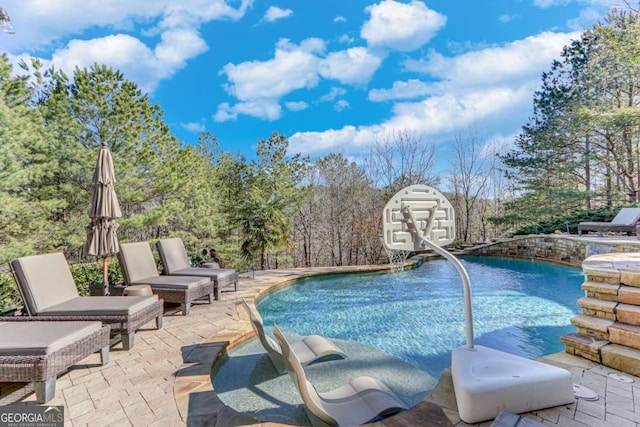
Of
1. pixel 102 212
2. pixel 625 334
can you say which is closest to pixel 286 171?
pixel 102 212

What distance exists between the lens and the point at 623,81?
13.6 metres

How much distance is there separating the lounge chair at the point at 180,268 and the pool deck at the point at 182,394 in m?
2.00

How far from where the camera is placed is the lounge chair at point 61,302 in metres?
3.62

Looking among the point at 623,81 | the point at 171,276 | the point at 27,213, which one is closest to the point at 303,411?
the point at 171,276

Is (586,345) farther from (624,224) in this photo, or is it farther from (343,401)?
(624,224)

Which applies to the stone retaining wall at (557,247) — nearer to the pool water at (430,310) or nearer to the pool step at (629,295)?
the pool water at (430,310)

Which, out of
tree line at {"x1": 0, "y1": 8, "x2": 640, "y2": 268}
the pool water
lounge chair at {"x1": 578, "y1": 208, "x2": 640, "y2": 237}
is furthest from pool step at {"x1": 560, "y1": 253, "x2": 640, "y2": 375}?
lounge chair at {"x1": 578, "y1": 208, "x2": 640, "y2": 237}

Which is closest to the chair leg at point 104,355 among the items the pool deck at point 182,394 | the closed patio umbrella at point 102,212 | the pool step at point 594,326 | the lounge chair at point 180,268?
the pool deck at point 182,394

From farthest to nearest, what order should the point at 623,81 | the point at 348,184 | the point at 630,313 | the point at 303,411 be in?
the point at 348,184, the point at 623,81, the point at 630,313, the point at 303,411

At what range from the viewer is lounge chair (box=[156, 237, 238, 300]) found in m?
6.23

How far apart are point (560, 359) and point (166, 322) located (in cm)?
527

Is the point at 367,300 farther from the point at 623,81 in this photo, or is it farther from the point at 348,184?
the point at 623,81

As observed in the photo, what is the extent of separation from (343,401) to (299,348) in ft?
4.52

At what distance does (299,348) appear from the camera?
13.4 feet
